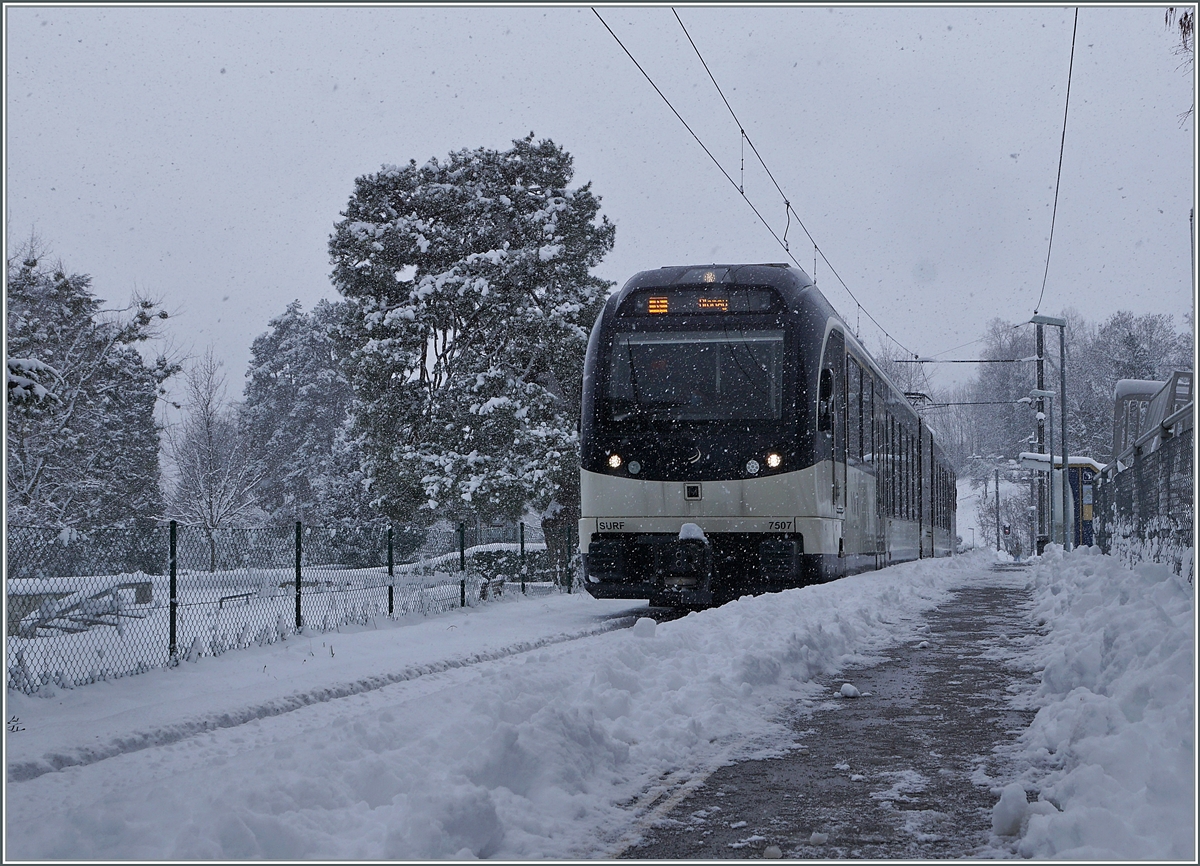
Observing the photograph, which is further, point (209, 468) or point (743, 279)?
point (209, 468)

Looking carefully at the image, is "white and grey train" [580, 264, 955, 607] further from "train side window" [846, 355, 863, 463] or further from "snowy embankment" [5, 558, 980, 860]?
"train side window" [846, 355, 863, 463]

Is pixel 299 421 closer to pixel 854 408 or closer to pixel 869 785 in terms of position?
pixel 854 408

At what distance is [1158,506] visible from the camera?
13.2 meters

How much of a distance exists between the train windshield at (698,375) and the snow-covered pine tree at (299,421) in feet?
129

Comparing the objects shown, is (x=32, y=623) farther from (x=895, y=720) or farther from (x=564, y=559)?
(x=564, y=559)

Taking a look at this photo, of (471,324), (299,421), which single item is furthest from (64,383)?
(299,421)

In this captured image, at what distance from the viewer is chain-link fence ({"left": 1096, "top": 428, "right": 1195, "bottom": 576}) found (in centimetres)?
1114

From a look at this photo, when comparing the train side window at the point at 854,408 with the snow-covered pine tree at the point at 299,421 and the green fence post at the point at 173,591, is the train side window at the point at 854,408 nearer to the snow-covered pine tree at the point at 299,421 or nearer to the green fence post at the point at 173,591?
the green fence post at the point at 173,591

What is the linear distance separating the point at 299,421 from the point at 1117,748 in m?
62.2

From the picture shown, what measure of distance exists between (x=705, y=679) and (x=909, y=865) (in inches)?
166

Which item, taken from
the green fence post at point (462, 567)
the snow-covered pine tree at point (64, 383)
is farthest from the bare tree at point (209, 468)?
the green fence post at point (462, 567)

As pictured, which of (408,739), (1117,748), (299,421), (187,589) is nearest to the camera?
(1117,748)

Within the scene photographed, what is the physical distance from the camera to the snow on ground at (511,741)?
4.76m

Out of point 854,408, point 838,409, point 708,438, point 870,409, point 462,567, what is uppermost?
point 870,409
